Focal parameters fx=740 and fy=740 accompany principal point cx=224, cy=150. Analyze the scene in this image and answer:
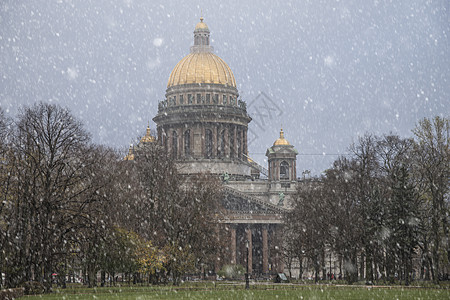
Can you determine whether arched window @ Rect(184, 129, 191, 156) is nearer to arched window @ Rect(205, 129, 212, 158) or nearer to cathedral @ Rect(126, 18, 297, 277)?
cathedral @ Rect(126, 18, 297, 277)

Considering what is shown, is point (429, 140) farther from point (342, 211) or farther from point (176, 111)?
point (176, 111)

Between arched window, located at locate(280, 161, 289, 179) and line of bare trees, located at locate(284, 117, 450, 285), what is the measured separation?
46753 mm

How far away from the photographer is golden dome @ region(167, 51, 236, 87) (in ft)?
387

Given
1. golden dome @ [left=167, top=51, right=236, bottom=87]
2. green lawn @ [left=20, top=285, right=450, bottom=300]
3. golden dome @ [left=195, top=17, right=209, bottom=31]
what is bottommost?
green lawn @ [left=20, top=285, right=450, bottom=300]

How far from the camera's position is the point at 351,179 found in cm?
5991

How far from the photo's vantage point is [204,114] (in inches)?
4665

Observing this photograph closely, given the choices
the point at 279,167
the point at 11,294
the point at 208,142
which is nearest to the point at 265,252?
the point at 279,167

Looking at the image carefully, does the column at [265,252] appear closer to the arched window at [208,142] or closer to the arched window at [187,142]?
the arched window at [208,142]

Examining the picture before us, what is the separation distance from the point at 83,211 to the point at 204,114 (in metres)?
77.2

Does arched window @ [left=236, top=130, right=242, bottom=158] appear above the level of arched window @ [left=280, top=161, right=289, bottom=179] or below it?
above

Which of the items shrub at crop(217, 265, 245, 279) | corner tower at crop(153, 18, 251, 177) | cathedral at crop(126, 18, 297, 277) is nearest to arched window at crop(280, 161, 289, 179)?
cathedral at crop(126, 18, 297, 277)

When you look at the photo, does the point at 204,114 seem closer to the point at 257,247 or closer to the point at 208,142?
the point at 208,142

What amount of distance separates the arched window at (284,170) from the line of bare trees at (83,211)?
45125mm

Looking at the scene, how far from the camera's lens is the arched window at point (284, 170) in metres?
115
